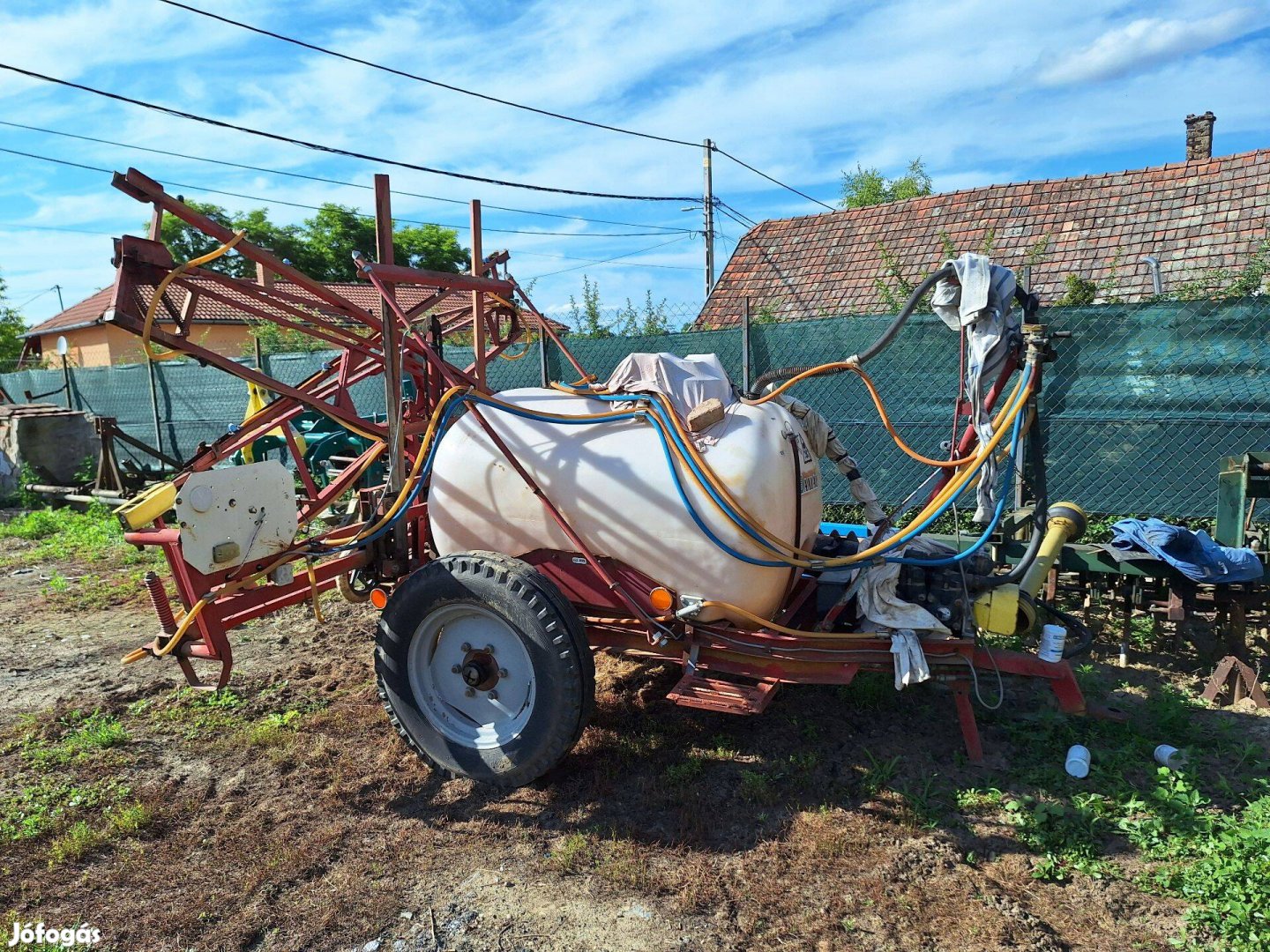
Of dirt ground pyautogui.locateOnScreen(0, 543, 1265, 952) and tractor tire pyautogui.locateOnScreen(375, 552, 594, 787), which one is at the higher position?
tractor tire pyautogui.locateOnScreen(375, 552, 594, 787)

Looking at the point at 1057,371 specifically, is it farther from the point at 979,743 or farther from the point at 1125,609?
the point at 979,743

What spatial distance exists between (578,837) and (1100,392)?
5.04 metres

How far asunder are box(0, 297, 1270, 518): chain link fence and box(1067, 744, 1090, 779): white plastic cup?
3.28 m

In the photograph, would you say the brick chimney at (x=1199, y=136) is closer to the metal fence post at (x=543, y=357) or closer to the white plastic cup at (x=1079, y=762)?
the metal fence post at (x=543, y=357)

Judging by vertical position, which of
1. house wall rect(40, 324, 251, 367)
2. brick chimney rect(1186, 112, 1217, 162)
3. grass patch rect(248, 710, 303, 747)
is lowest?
grass patch rect(248, 710, 303, 747)

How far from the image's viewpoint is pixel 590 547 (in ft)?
11.6

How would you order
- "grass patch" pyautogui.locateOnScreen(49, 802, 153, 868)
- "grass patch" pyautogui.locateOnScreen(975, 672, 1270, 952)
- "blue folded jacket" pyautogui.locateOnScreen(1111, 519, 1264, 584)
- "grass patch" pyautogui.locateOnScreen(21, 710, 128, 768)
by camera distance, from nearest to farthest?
1. "grass patch" pyautogui.locateOnScreen(975, 672, 1270, 952)
2. "grass patch" pyautogui.locateOnScreen(49, 802, 153, 868)
3. "grass patch" pyautogui.locateOnScreen(21, 710, 128, 768)
4. "blue folded jacket" pyautogui.locateOnScreen(1111, 519, 1264, 584)

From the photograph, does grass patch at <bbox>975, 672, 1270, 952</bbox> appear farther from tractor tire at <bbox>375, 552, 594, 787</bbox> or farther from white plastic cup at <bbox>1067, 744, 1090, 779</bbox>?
tractor tire at <bbox>375, 552, 594, 787</bbox>

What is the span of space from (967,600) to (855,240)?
10584 mm

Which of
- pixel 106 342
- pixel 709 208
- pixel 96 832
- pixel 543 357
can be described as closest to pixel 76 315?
pixel 106 342

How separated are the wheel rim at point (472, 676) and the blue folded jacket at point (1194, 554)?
3177 millimetres

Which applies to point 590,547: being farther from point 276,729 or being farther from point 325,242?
point 325,242

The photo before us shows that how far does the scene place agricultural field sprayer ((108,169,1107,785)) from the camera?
10.9 feet

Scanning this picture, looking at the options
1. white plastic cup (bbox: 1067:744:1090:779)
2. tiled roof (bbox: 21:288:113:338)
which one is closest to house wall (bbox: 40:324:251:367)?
tiled roof (bbox: 21:288:113:338)
